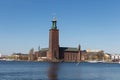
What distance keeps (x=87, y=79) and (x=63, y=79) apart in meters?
5.11

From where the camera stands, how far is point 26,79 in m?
61.2

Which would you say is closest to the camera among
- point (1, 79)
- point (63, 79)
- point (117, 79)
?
point (1, 79)

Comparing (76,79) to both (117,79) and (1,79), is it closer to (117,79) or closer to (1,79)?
(117,79)

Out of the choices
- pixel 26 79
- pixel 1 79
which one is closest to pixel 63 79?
pixel 26 79

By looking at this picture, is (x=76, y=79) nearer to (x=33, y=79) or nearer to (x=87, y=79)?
(x=87, y=79)

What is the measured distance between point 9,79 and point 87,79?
47.6 ft

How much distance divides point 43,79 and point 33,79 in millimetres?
1732

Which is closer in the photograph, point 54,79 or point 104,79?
point 54,79

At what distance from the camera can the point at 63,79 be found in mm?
63438

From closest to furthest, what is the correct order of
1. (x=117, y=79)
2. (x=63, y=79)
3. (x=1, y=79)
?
(x=1, y=79) → (x=63, y=79) → (x=117, y=79)

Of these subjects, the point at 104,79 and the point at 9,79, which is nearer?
the point at 9,79

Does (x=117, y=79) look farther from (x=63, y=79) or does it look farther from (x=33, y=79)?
(x=33, y=79)

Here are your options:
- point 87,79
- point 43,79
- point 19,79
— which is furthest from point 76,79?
point 19,79

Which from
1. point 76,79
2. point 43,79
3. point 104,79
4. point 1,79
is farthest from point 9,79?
point 104,79
